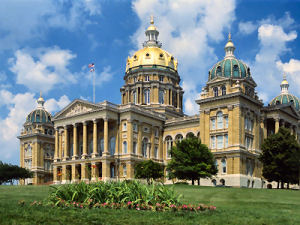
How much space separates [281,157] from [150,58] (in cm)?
4588

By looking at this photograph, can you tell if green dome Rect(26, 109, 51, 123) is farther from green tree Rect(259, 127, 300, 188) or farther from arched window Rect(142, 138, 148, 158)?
green tree Rect(259, 127, 300, 188)

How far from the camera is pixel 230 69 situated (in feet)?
259

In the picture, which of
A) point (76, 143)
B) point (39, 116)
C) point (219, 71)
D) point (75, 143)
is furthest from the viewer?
point (39, 116)

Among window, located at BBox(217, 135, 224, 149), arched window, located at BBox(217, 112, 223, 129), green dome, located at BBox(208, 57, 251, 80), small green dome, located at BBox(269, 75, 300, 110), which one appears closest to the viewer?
window, located at BBox(217, 135, 224, 149)

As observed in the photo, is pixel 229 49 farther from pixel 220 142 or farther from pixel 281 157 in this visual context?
pixel 281 157

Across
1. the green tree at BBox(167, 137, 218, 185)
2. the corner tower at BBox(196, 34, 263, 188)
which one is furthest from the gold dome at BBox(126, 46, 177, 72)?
the green tree at BBox(167, 137, 218, 185)

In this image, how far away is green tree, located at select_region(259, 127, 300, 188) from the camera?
6494 cm

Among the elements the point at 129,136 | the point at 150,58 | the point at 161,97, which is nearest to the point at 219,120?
the point at 129,136

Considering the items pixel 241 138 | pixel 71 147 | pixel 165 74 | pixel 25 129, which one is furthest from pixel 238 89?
pixel 25 129

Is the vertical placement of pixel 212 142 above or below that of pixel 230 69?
below

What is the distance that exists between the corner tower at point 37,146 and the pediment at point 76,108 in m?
22.7

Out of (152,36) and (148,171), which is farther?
(152,36)

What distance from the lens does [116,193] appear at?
26000 millimetres

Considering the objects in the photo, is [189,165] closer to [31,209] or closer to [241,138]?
[241,138]
